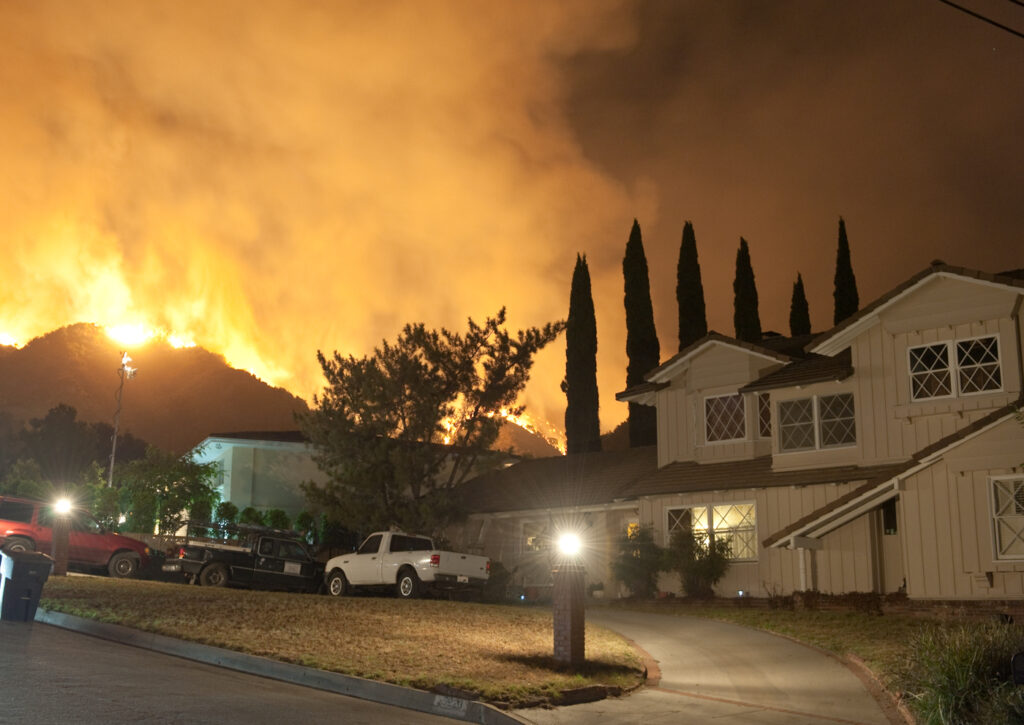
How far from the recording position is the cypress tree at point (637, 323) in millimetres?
44656

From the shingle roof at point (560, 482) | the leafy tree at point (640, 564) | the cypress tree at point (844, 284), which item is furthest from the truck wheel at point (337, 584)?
the cypress tree at point (844, 284)

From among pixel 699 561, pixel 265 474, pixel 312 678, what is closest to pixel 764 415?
pixel 699 561

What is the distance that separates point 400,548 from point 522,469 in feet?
47.3

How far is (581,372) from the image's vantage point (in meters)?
45.5

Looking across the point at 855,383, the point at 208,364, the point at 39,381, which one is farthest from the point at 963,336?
the point at 39,381

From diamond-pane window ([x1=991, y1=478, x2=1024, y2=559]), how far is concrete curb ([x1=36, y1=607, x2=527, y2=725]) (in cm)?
1420

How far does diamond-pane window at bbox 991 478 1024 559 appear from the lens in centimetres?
2116

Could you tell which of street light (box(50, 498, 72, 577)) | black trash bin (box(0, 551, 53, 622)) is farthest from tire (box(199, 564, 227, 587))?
black trash bin (box(0, 551, 53, 622))

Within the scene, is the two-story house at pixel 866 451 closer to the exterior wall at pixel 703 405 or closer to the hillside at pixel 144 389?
the exterior wall at pixel 703 405

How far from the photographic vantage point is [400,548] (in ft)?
85.1

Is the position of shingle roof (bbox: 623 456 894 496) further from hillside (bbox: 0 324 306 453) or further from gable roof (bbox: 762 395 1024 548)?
hillside (bbox: 0 324 306 453)

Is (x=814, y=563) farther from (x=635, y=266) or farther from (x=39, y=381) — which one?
(x=39, y=381)

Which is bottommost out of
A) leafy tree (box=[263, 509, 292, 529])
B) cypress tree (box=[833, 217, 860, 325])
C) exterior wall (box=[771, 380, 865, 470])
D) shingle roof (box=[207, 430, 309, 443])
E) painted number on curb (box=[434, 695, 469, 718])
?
painted number on curb (box=[434, 695, 469, 718])

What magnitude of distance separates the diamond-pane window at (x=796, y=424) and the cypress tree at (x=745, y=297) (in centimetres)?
2326
